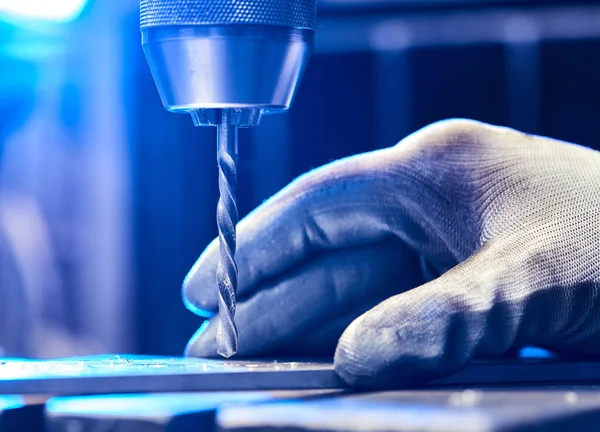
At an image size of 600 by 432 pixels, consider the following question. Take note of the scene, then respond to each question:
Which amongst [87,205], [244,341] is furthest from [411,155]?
[87,205]

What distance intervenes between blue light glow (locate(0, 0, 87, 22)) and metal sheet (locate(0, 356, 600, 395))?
2.12 metres

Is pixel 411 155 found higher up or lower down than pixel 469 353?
higher up

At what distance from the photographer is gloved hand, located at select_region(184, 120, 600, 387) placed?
0.67 m

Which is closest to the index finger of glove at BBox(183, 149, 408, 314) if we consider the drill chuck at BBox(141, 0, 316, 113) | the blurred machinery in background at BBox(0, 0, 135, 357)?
the drill chuck at BBox(141, 0, 316, 113)

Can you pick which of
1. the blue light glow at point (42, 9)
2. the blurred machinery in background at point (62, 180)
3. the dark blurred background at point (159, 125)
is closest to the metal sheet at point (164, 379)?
the dark blurred background at point (159, 125)

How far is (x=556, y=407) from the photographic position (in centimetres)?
46

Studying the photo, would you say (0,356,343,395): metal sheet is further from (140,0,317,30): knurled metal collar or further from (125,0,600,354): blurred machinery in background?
(125,0,600,354): blurred machinery in background

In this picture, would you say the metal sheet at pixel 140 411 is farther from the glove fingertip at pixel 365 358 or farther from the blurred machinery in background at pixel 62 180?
the blurred machinery in background at pixel 62 180

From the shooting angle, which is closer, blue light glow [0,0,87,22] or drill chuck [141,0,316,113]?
drill chuck [141,0,316,113]

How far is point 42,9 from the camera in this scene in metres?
2.67

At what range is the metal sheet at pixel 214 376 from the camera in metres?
0.56

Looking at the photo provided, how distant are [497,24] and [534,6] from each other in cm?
10

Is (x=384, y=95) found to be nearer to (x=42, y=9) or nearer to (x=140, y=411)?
(x=42, y=9)

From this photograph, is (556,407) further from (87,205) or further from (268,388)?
(87,205)
